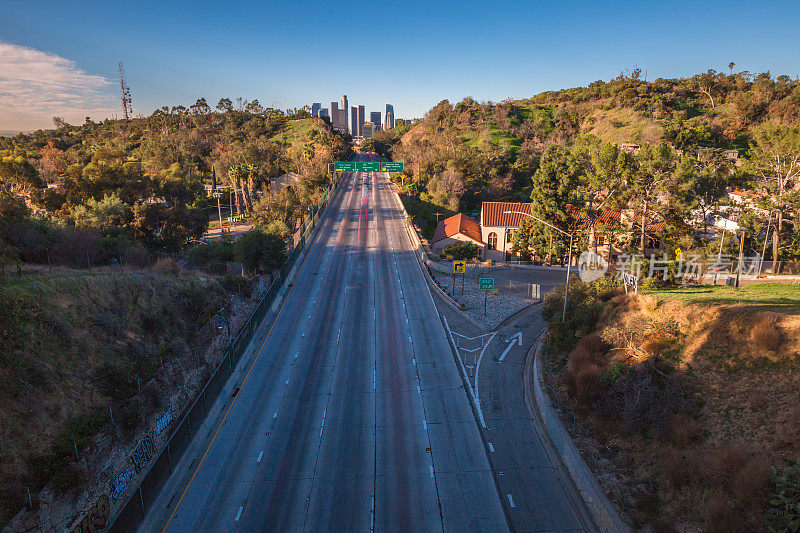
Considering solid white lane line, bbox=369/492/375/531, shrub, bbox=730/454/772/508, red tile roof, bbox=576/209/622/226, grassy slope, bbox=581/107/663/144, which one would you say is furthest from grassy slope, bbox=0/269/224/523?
grassy slope, bbox=581/107/663/144

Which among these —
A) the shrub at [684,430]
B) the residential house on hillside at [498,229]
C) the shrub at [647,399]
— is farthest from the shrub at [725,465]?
the residential house on hillside at [498,229]

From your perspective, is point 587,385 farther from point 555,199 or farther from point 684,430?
point 555,199

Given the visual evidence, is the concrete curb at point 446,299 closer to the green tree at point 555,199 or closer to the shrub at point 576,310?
the shrub at point 576,310

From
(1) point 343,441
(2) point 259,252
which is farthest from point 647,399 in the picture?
(2) point 259,252

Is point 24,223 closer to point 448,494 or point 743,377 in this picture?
point 448,494

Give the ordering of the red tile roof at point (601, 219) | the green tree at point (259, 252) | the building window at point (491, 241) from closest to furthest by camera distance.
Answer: the green tree at point (259, 252) → the red tile roof at point (601, 219) → the building window at point (491, 241)

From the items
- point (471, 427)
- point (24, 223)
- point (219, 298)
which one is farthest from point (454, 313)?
point (24, 223)
